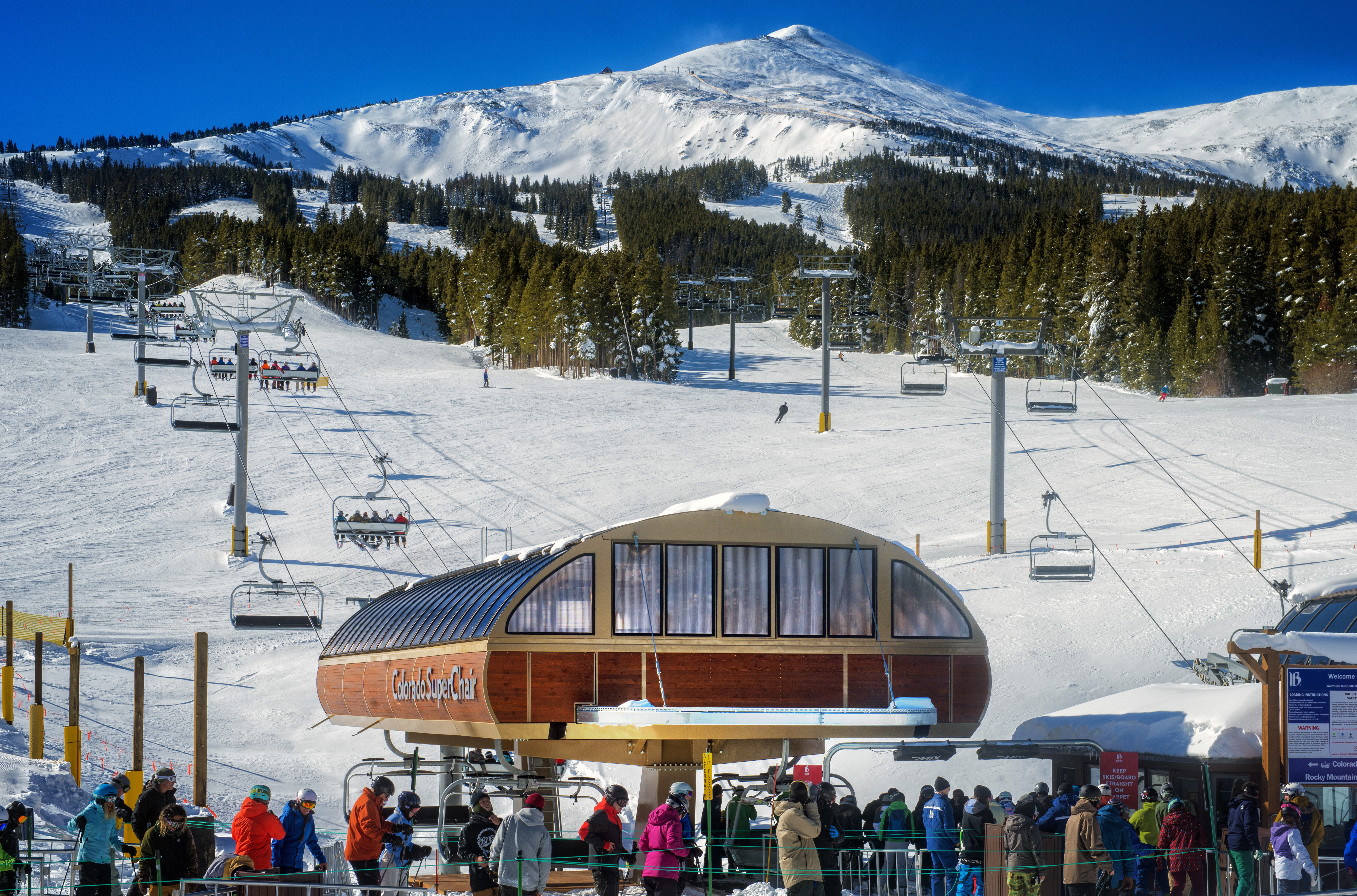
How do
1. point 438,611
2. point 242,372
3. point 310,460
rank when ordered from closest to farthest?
point 438,611
point 242,372
point 310,460

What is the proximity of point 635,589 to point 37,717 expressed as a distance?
990 cm

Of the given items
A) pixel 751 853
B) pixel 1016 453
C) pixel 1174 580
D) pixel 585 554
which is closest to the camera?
pixel 751 853

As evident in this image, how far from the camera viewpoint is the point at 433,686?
625 inches

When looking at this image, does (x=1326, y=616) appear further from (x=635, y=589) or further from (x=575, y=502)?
(x=575, y=502)

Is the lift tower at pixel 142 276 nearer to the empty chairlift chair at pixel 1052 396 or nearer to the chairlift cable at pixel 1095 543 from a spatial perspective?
the empty chairlift chair at pixel 1052 396

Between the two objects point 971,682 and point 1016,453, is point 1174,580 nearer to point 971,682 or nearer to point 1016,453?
point 971,682

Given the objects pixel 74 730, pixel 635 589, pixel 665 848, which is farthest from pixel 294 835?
pixel 74 730

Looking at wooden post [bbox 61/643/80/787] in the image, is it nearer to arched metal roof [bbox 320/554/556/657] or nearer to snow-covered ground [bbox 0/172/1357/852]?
snow-covered ground [bbox 0/172/1357/852]

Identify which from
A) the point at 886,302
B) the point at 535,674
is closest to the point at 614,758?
the point at 535,674

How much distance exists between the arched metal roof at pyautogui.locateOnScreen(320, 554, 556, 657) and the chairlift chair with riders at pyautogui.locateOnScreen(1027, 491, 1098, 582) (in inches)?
455

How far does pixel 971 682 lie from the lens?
15609 mm

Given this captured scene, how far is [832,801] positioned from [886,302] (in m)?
110

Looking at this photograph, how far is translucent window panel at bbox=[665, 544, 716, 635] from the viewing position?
48.9ft

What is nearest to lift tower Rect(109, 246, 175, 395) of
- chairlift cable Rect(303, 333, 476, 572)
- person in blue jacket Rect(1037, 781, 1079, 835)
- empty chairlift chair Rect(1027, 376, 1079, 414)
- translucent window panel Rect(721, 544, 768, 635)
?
chairlift cable Rect(303, 333, 476, 572)
